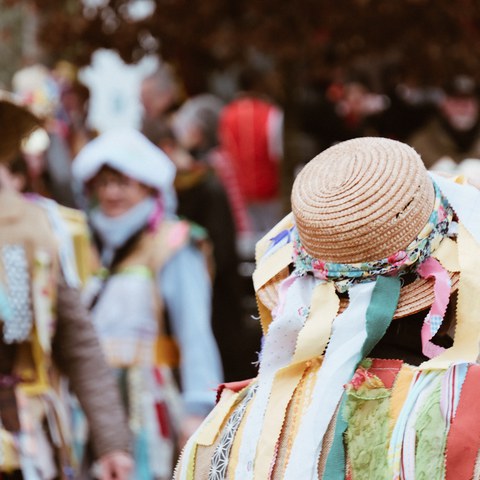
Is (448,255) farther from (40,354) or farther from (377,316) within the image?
(40,354)

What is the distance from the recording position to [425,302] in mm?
2844

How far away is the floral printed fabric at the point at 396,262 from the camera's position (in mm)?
2822

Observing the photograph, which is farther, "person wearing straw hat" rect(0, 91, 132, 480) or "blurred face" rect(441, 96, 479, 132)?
"blurred face" rect(441, 96, 479, 132)

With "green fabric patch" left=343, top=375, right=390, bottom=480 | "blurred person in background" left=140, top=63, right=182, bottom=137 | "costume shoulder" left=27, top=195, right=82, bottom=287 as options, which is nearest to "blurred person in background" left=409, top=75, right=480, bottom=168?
"blurred person in background" left=140, top=63, right=182, bottom=137

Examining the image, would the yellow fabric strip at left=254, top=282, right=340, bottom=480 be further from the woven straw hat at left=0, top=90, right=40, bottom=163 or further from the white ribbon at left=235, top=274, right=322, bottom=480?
the woven straw hat at left=0, top=90, right=40, bottom=163

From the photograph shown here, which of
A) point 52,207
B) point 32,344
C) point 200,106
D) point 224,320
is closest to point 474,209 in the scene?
point 32,344

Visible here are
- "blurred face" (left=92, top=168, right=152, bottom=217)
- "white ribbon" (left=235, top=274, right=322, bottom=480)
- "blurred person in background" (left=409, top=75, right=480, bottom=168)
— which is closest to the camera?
"white ribbon" (left=235, top=274, right=322, bottom=480)

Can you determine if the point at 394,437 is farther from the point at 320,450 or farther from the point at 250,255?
the point at 250,255

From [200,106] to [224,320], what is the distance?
200 centimetres

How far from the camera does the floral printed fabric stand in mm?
2822

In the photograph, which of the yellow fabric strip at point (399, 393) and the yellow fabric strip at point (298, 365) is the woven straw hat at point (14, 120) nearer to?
the yellow fabric strip at point (298, 365)

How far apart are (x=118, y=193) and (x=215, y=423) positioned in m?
3.18

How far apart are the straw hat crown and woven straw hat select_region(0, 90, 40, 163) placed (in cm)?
184

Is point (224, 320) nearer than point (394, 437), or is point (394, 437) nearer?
point (394, 437)
